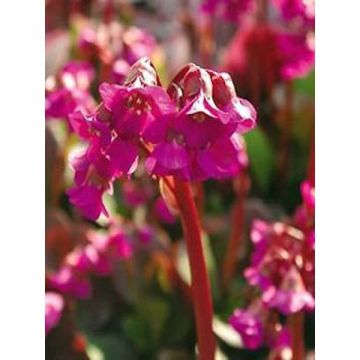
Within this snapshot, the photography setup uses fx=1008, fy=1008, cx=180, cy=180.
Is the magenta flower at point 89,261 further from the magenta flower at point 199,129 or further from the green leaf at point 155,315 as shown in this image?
the magenta flower at point 199,129

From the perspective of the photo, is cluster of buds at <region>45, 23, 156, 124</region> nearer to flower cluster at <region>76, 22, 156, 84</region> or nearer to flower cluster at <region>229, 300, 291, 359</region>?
flower cluster at <region>76, 22, 156, 84</region>

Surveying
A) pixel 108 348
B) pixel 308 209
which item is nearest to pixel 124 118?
pixel 308 209

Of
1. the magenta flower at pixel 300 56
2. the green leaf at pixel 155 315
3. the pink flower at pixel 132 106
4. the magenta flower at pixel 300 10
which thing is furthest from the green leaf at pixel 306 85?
the pink flower at pixel 132 106

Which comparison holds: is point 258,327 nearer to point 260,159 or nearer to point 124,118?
point 124,118

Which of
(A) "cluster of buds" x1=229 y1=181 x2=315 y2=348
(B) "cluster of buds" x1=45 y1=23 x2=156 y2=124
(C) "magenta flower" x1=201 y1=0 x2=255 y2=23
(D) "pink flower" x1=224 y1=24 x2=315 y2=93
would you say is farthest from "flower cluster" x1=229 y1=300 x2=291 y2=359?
(D) "pink flower" x1=224 y1=24 x2=315 y2=93
